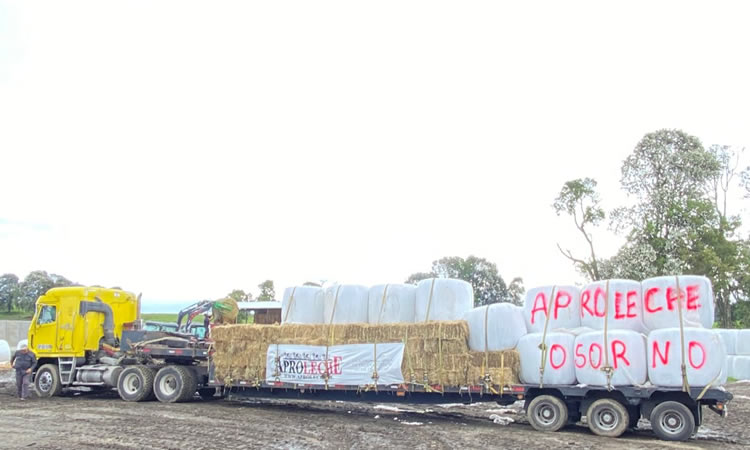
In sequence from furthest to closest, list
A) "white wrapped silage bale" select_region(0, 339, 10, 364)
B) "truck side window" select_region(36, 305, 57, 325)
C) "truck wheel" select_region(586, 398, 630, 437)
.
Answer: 1. "white wrapped silage bale" select_region(0, 339, 10, 364)
2. "truck side window" select_region(36, 305, 57, 325)
3. "truck wheel" select_region(586, 398, 630, 437)

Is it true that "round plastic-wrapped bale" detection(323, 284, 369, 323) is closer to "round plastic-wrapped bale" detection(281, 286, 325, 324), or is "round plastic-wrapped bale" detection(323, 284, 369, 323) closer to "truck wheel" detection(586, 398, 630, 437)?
"round plastic-wrapped bale" detection(281, 286, 325, 324)

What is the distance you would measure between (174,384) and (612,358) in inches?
418

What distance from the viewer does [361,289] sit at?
13.7 meters

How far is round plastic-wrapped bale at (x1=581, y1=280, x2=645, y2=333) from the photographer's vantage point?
11094 mm

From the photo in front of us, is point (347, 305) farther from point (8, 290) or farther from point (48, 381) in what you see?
point (8, 290)

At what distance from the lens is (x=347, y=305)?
1364 centimetres

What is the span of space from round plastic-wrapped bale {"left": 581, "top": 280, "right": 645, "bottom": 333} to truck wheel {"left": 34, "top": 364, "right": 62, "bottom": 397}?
1412 cm

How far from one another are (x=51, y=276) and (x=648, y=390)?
67.1m

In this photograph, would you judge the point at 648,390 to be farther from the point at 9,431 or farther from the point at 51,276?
the point at 51,276

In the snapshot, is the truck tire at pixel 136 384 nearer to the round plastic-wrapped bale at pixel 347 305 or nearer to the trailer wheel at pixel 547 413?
the round plastic-wrapped bale at pixel 347 305

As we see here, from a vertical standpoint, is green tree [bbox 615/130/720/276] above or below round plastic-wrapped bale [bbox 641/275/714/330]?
above

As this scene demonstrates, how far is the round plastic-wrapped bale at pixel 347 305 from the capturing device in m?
13.5

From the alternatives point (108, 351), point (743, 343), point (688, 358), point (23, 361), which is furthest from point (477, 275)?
point (688, 358)

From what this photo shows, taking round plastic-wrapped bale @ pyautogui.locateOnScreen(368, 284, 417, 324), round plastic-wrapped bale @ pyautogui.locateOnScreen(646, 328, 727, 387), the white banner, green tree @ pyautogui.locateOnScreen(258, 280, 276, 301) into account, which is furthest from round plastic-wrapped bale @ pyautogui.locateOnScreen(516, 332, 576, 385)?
green tree @ pyautogui.locateOnScreen(258, 280, 276, 301)
